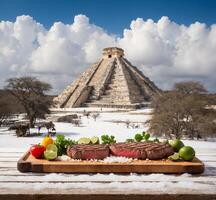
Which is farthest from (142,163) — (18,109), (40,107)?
(18,109)

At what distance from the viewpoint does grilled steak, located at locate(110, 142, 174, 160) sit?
3.12 meters

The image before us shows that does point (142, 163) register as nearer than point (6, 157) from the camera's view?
Yes

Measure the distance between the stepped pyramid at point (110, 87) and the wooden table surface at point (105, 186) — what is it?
47.1m

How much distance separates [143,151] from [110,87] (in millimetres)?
59840

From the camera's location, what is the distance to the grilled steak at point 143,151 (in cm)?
312

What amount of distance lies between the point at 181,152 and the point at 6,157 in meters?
1.81

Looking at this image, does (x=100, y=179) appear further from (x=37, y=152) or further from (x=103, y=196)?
(x=37, y=152)

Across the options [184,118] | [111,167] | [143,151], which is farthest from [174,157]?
[184,118]

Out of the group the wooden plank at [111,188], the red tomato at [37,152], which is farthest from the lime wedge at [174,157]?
the red tomato at [37,152]

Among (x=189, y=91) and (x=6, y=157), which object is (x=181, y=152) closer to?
(x=6, y=157)

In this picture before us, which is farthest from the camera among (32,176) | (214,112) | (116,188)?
(214,112)

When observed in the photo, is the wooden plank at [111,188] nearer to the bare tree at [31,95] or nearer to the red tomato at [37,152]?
the red tomato at [37,152]

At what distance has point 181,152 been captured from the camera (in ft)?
10.3

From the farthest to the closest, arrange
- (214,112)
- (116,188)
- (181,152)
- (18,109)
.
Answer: (18,109)
(214,112)
(181,152)
(116,188)
